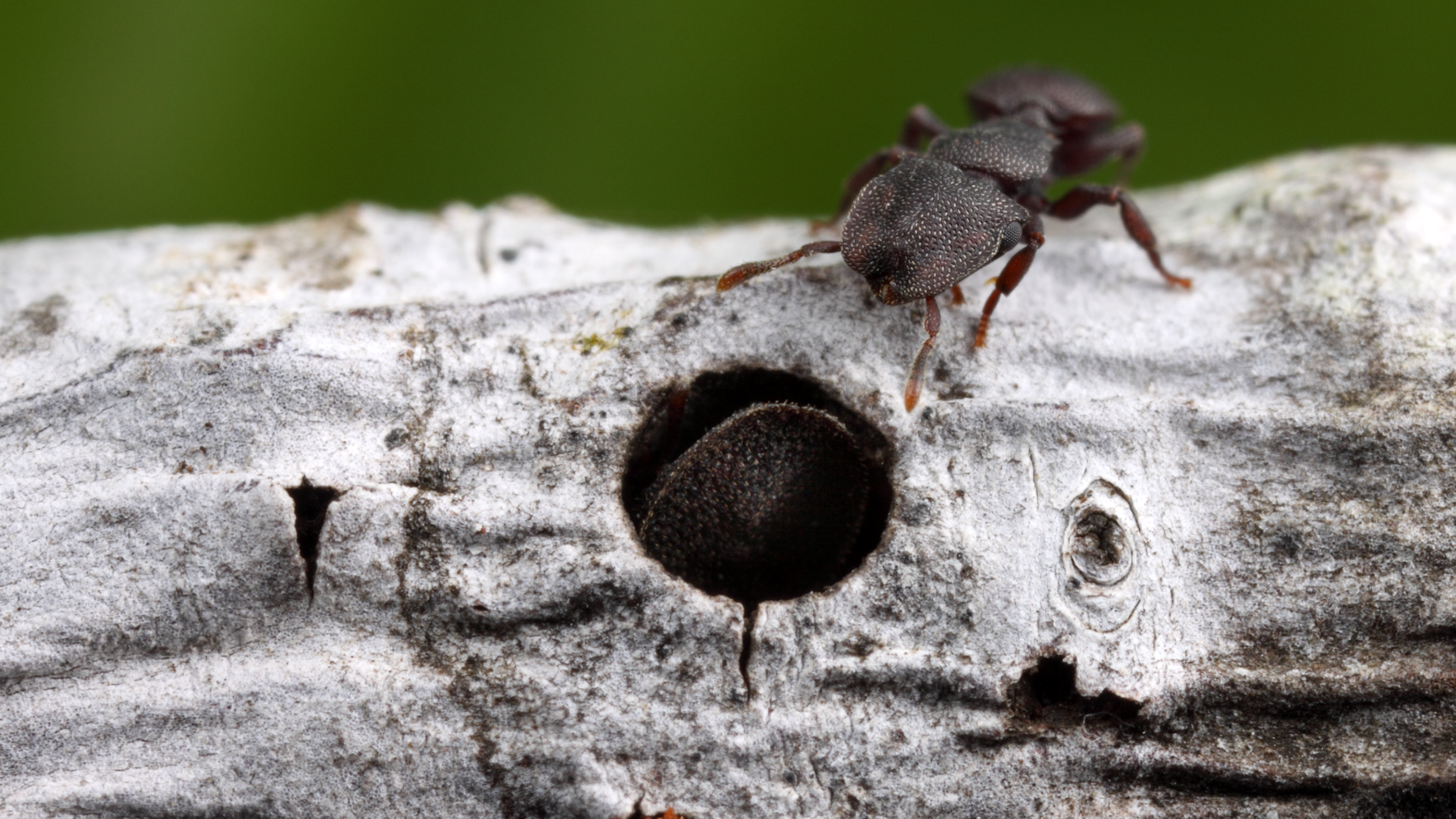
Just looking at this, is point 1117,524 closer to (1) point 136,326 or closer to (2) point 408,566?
(2) point 408,566

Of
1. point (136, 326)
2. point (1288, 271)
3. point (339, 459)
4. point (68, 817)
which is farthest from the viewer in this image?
point (1288, 271)

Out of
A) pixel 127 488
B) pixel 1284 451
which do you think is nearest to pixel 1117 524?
pixel 1284 451

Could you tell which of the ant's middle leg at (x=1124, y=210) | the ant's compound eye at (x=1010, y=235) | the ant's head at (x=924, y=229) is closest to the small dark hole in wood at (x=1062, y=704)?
the ant's head at (x=924, y=229)

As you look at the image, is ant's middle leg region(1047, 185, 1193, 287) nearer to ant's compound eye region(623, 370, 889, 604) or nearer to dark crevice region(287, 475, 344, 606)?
ant's compound eye region(623, 370, 889, 604)

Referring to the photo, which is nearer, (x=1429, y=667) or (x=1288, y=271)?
(x=1429, y=667)

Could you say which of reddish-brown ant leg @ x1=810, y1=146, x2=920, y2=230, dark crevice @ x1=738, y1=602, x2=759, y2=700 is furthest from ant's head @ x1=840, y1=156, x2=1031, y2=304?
dark crevice @ x1=738, y1=602, x2=759, y2=700

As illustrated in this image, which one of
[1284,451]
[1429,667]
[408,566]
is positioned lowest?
[1429,667]

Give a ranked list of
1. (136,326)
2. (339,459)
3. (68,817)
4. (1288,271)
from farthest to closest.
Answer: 1. (1288,271)
2. (136,326)
3. (339,459)
4. (68,817)
